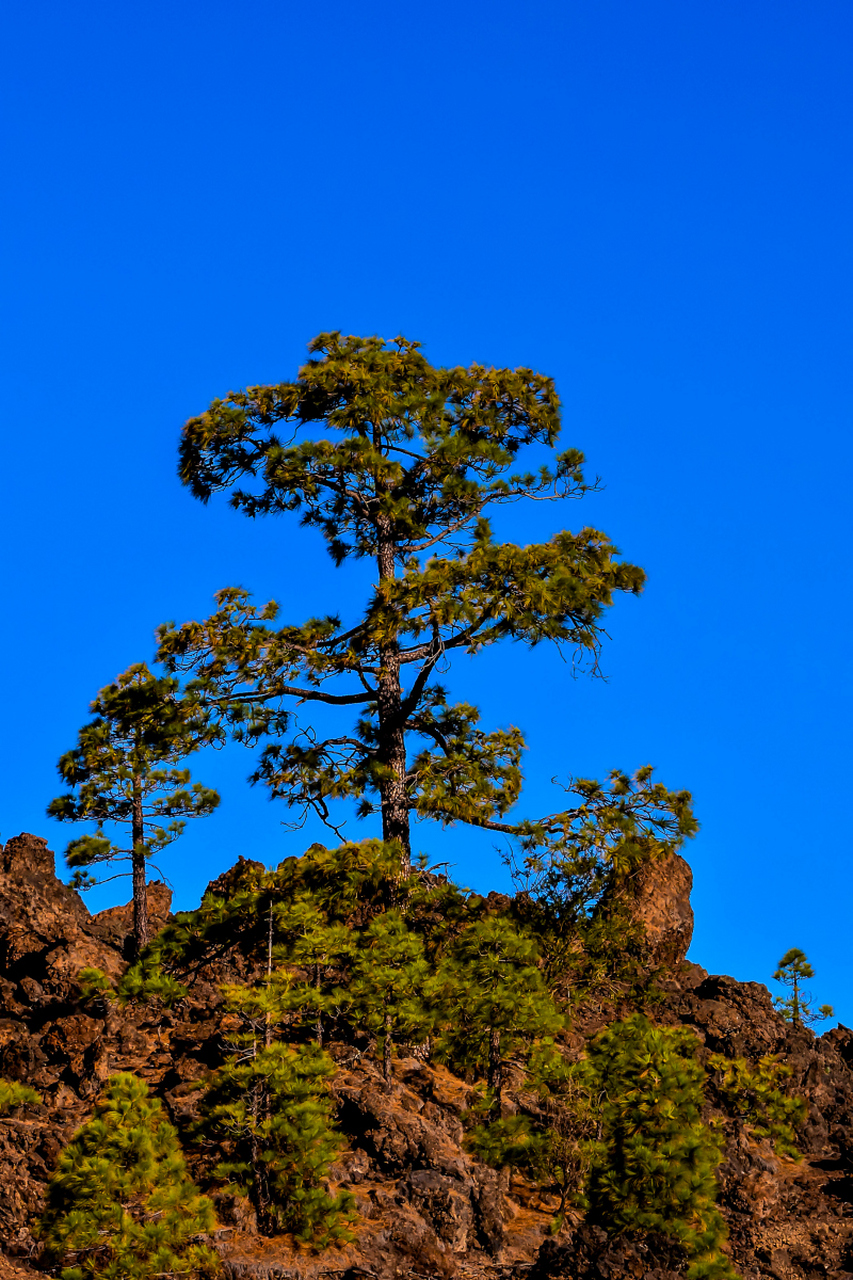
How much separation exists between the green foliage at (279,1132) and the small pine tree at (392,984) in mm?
1604

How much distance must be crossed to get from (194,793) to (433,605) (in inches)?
389

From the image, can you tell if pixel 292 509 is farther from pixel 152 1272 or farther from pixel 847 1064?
pixel 847 1064

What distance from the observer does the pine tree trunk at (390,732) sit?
1858 cm

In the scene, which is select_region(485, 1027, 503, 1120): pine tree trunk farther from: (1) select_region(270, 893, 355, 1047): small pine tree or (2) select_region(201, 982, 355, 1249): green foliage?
(2) select_region(201, 982, 355, 1249): green foliage

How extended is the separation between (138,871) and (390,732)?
8.04 metres

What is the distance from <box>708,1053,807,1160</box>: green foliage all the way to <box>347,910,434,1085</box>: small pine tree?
5797 millimetres

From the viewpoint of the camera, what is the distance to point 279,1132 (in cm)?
1287

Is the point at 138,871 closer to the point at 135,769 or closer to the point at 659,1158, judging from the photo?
the point at 135,769

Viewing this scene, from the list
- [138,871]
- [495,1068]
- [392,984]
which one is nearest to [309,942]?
[392,984]

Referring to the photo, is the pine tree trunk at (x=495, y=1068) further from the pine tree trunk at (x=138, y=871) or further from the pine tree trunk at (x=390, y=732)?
the pine tree trunk at (x=138, y=871)

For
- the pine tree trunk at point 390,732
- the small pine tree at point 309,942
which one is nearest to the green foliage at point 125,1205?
A: the small pine tree at point 309,942

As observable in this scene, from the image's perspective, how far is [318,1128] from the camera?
12852mm

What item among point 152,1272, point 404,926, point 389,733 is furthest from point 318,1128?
point 389,733

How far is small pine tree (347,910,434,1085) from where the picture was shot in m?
15.2
